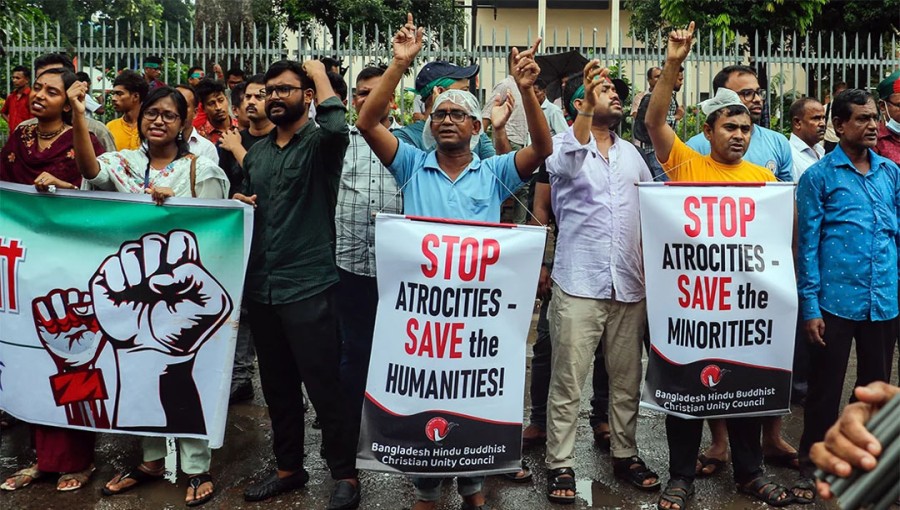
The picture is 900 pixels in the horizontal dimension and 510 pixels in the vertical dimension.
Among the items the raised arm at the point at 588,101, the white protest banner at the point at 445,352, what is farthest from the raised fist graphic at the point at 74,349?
the raised arm at the point at 588,101

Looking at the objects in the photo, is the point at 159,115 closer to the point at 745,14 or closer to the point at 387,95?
the point at 387,95

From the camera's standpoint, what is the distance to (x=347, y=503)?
4.48 meters

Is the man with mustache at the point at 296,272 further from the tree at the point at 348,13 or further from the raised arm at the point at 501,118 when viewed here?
the tree at the point at 348,13

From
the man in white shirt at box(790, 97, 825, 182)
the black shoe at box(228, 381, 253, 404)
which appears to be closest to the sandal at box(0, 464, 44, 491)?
the black shoe at box(228, 381, 253, 404)

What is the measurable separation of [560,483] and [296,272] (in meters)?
1.66

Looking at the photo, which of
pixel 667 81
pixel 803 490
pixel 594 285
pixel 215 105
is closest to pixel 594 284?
pixel 594 285

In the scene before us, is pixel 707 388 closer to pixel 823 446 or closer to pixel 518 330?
pixel 518 330

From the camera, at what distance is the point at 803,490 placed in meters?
4.60

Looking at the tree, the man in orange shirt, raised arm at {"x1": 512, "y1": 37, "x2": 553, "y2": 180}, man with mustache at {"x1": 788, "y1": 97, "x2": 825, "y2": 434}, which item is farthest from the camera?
the tree

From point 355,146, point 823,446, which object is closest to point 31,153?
point 355,146

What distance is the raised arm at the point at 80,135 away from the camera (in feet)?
14.9

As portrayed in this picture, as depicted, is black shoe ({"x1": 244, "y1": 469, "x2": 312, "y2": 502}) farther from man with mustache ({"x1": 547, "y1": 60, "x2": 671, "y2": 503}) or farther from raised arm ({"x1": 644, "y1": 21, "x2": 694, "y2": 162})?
raised arm ({"x1": 644, "y1": 21, "x2": 694, "y2": 162})

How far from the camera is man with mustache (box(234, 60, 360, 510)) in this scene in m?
4.47

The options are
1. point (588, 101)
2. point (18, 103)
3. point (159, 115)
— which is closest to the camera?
point (588, 101)
